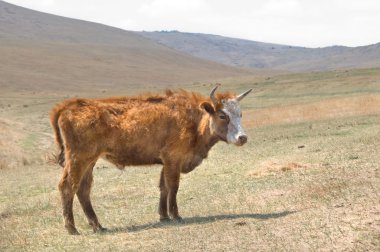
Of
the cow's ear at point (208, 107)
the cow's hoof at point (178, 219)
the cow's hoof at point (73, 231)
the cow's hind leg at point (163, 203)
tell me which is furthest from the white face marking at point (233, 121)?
the cow's hoof at point (73, 231)

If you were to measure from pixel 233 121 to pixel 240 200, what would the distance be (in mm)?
1922

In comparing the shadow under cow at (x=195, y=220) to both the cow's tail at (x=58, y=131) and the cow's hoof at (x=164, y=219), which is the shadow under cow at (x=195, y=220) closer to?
the cow's hoof at (x=164, y=219)

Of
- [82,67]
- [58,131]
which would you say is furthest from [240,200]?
[82,67]

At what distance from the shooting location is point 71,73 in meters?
129

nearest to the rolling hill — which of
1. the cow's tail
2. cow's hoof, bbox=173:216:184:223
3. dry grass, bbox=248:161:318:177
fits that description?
dry grass, bbox=248:161:318:177

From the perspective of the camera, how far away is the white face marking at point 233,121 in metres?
12.0

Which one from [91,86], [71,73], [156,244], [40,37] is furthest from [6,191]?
[40,37]

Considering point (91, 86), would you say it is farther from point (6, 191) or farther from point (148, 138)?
point (148, 138)

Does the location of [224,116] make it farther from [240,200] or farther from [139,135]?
[240,200]

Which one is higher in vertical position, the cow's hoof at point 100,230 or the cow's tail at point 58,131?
the cow's tail at point 58,131

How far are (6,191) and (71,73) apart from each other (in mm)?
112248

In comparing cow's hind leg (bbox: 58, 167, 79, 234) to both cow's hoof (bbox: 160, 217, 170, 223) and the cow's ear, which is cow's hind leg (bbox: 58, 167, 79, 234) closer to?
cow's hoof (bbox: 160, 217, 170, 223)

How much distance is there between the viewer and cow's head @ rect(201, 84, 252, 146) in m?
12.1

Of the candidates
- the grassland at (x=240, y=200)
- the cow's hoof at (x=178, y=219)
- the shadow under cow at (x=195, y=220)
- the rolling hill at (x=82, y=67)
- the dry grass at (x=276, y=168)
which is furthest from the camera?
the rolling hill at (x=82, y=67)
